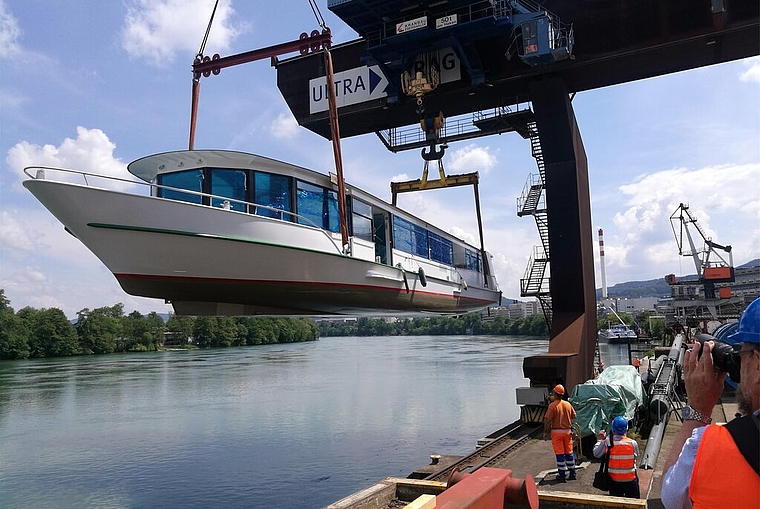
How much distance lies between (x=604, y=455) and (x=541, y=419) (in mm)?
5811

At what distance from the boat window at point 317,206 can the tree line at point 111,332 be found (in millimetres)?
50848

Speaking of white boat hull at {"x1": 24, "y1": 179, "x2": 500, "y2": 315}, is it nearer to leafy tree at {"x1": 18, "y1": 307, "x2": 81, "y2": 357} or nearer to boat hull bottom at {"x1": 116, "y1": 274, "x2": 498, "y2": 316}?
boat hull bottom at {"x1": 116, "y1": 274, "x2": 498, "y2": 316}

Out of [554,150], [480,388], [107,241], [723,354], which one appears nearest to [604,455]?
[723,354]

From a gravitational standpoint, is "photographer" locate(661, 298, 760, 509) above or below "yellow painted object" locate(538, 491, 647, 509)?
above

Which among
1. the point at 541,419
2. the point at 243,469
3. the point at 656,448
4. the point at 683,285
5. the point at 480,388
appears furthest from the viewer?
the point at 683,285

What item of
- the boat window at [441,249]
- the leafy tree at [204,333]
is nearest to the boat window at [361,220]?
the boat window at [441,249]

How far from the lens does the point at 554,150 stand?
13.0 metres

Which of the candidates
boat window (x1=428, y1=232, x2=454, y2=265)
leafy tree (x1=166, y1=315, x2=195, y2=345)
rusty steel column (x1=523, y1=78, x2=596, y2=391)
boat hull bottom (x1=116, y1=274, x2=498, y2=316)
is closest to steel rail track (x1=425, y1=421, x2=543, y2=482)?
rusty steel column (x1=523, y1=78, x2=596, y2=391)

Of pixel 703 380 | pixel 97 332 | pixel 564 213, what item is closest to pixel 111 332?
pixel 97 332

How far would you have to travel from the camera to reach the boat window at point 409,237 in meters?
13.0

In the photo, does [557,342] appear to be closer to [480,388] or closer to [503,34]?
[503,34]

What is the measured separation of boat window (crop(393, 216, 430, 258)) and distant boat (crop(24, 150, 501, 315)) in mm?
626

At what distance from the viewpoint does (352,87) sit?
1493 centimetres

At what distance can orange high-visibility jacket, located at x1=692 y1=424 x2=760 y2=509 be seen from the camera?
1259mm
